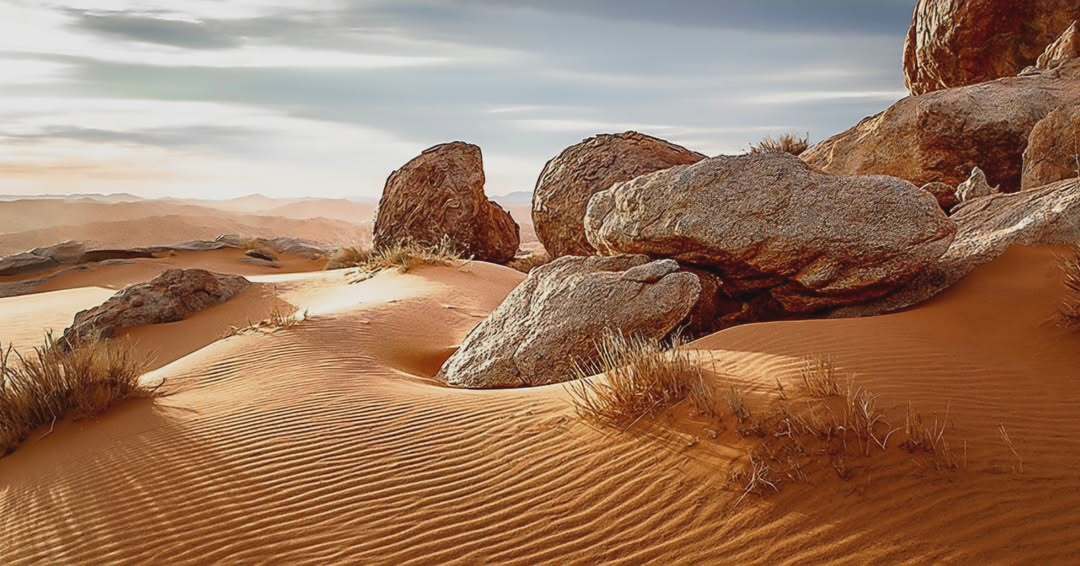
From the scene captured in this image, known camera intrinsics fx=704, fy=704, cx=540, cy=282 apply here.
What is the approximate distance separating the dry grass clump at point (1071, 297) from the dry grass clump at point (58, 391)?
25.0 feet

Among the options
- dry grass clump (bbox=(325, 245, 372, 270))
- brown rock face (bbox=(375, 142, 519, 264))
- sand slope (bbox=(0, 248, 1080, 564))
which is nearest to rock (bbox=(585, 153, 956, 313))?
sand slope (bbox=(0, 248, 1080, 564))

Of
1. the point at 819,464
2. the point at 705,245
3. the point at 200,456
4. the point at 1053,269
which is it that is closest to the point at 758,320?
the point at 705,245

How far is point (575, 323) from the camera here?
682 centimetres

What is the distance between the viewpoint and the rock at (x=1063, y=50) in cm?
1320

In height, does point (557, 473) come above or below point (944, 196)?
below

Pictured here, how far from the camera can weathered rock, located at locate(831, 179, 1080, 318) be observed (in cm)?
686

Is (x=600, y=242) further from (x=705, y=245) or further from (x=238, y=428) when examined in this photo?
(x=238, y=428)

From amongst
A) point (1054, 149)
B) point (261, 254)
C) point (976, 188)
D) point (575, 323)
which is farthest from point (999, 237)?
point (261, 254)

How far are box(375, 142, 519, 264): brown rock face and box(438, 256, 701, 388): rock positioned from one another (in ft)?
30.7

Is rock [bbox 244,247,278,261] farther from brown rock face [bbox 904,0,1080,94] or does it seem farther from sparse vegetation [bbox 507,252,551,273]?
brown rock face [bbox 904,0,1080,94]

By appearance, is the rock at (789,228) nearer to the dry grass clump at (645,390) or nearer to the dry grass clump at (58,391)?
the dry grass clump at (645,390)

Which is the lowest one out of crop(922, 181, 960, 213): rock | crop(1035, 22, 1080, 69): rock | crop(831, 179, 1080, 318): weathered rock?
crop(831, 179, 1080, 318): weathered rock

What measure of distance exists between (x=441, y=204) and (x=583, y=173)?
6517 millimetres

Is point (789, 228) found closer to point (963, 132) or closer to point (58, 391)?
point (963, 132)
